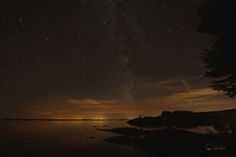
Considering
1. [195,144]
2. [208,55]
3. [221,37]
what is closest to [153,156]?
[195,144]

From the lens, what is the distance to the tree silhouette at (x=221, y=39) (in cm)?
2575

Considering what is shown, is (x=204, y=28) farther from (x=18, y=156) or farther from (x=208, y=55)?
(x=18, y=156)

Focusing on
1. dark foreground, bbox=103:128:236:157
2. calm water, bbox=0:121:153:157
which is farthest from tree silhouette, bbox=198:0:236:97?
calm water, bbox=0:121:153:157

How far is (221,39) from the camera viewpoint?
87.0 feet

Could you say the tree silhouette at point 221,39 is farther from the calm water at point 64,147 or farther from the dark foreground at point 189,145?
the calm water at point 64,147

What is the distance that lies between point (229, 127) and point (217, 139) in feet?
24.4

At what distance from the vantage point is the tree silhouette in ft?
84.5

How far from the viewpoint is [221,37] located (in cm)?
2688
